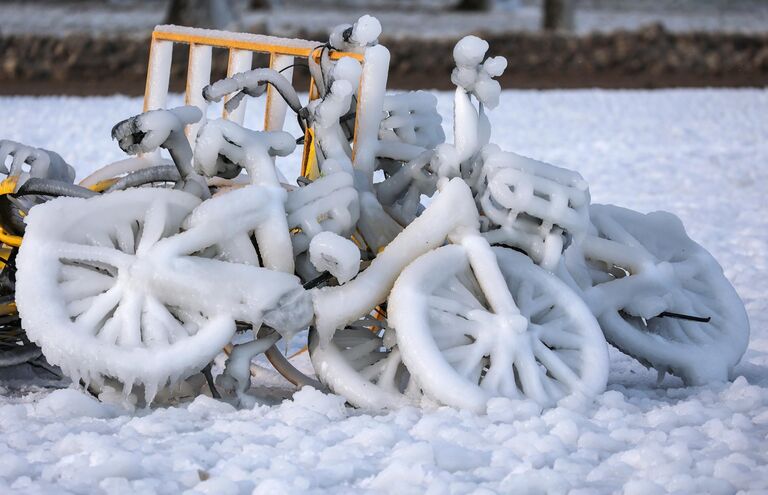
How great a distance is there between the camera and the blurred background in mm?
9867

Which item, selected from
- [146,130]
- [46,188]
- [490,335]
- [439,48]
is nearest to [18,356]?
[46,188]

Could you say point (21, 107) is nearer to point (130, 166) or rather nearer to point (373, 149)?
point (130, 166)

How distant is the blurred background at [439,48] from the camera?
32.4ft

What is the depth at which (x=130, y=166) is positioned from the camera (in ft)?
9.87

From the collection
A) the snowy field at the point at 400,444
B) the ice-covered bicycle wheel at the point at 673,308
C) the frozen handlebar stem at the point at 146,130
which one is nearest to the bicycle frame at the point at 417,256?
the snowy field at the point at 400,444

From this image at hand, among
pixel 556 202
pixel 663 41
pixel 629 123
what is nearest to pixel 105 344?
pixel 556 202

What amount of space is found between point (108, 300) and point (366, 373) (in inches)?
19.4

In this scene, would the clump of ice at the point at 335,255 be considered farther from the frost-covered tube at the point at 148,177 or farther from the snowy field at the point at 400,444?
the frost-covered tube at the point at 148,177

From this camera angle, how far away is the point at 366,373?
7.80 ft

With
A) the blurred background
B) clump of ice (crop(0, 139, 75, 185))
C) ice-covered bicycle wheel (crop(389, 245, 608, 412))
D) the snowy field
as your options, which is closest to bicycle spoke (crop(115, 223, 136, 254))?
the snowy field

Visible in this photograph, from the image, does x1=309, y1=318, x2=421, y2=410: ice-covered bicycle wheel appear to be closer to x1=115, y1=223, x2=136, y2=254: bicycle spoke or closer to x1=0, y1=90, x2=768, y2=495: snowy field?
x1=0, y1=90, x2=768, y2=495: snowy field

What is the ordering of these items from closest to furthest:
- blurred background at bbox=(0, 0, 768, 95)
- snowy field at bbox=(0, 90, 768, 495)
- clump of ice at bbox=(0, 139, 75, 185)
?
snowy field at bbox=(0, 90, 768, 495) < clump of ice at bbox=(0, 139, 75, 185) < blurred background at bbox=(0, 0, 768, 95)

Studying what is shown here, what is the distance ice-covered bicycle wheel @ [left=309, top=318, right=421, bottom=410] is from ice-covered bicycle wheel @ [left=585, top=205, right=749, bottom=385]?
456mm

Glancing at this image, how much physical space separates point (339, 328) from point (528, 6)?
14.6 meters
